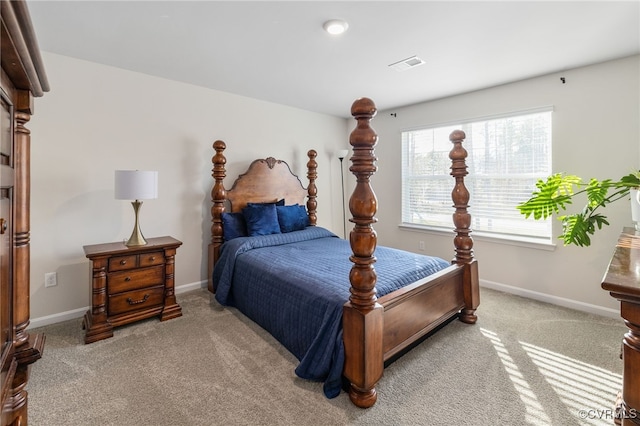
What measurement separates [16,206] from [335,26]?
2090 millimetres

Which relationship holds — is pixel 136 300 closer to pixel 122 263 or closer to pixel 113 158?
pixel 122 263

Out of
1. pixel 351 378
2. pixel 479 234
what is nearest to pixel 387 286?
pixel 351 378

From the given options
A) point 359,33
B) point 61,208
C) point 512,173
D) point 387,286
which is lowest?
point 387,286

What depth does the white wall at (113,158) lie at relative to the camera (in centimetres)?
260

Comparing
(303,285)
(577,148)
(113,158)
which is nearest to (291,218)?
(303,285)

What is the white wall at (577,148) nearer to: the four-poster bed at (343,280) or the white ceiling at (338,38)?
the white ceiling at (338,38)

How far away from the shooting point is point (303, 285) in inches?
83.0

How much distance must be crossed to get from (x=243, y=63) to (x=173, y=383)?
264 cm

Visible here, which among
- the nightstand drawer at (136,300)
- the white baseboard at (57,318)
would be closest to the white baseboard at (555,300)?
the nightstand drawer at (136,300)

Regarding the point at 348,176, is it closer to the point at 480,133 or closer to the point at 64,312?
the point at 480,133

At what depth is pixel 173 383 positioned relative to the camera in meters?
1.85

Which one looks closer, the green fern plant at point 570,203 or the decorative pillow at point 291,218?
the green fern plant at point 570,203

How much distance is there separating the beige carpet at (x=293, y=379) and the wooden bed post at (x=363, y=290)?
0.16 metres

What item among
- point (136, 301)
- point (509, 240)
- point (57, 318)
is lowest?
point (57, 318)
